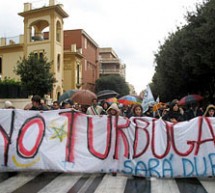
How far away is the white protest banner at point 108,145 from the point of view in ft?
23.8

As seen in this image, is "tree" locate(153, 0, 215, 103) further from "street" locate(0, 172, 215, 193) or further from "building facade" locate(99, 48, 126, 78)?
"building facade" locate(99, 48, 126, 78)

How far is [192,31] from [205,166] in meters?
16.9

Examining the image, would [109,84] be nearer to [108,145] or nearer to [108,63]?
[108,63]

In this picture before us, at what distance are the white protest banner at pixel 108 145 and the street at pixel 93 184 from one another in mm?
157

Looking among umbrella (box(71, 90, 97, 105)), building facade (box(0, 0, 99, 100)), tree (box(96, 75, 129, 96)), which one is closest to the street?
umbrella (box(71, 90, 97, 105))

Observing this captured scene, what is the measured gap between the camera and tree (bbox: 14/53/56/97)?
115ft

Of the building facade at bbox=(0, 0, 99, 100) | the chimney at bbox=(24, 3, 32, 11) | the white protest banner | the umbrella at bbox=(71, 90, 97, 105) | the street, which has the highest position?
the chimney at bbox=(24, 3, 32, 11)

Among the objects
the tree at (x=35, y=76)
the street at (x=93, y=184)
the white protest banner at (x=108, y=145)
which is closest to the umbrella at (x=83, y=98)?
the white protest banner at (x=108, y=145)

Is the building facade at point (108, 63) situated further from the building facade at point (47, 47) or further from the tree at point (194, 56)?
the tree at point (194, 56)

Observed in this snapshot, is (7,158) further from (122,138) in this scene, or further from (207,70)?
(207,70)

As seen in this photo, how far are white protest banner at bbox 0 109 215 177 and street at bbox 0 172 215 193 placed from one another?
0.16 meters

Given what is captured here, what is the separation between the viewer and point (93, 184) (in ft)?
21.6

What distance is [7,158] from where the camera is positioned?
750 cm

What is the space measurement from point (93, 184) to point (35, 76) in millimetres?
29329
